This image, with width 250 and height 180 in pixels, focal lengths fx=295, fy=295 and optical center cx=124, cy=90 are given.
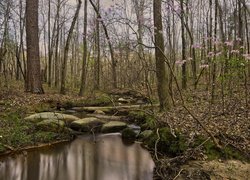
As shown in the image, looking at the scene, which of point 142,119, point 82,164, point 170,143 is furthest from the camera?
point 142,119

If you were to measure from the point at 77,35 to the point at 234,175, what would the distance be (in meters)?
37.3

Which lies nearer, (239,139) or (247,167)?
(247,167)

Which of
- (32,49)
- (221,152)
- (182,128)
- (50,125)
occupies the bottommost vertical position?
(221,152)

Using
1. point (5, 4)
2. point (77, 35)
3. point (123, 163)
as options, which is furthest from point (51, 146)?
point (77, 35)

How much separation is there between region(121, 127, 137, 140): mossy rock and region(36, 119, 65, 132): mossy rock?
2.01 meters

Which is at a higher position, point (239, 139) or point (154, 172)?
point (239, 139)

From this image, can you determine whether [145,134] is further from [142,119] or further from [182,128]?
[142,119]

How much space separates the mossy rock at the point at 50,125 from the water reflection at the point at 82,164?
92 cm

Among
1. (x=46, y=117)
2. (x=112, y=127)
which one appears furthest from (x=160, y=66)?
(x=46, y=117)

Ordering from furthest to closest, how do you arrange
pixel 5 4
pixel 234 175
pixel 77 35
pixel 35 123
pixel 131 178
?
pixel 77 35, pixel 5 4, pixel 35 123, pixel 131 178, pixel 234 175

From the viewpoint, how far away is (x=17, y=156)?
7.35m

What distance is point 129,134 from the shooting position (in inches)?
374

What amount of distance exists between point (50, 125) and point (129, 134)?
2512 mm

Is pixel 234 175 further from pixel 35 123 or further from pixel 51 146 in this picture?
pixel 35 123
